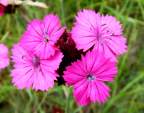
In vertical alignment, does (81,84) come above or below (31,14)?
below

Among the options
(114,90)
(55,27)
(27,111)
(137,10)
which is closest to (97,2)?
(137,10)

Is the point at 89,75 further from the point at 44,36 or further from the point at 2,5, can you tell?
the point at 2,5

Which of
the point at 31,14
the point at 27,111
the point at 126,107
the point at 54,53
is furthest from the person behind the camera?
the point at 31,14

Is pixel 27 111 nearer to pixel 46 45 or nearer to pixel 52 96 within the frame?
pixel 52 96

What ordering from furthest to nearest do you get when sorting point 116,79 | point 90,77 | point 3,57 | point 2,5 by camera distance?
point 116,79
point 2,5
point 3,57
point 90,77

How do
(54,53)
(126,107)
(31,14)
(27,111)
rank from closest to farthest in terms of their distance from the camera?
(54,53) < (27,111) < (126,107) < (31,14)

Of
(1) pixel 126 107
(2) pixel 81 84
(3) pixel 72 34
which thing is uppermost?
(3) pixel 72 34

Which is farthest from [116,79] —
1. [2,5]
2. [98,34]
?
[98,34]

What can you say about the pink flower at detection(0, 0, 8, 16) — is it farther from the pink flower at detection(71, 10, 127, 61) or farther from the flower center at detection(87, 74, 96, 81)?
the flower center at detection(87, 74, 96, 81)

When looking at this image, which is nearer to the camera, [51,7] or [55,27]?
[55,27]
